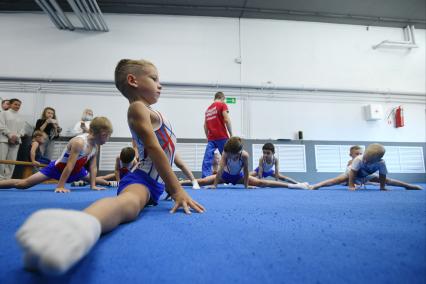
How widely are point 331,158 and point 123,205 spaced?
5.94 metres

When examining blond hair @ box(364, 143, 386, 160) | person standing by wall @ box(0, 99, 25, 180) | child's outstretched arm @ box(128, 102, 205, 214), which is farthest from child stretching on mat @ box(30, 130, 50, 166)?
blond hair @ box(364, 143, 386, 160)

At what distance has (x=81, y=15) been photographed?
18.0 feet

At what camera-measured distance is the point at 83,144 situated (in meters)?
2.65

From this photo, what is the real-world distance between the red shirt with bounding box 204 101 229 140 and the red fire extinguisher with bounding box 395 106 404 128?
5041mm

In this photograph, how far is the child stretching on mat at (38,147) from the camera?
191 inches

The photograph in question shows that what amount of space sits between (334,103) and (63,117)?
21.5 feet

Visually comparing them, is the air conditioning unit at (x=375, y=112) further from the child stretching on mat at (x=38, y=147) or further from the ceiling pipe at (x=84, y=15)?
the child stretching on mat at (x=38, y=147)

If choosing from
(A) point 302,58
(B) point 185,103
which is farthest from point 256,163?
(A) point 302,58

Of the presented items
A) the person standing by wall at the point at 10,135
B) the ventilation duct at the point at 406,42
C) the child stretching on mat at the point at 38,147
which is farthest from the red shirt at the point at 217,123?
the ventilation duct at the point at 406,42

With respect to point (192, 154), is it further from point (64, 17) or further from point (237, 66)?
point (64, 17)

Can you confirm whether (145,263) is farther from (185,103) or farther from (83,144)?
(185,103)

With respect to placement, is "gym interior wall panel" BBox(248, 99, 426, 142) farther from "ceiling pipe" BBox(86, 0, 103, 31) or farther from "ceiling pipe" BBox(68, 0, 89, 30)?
"ceiling pipe" BBox(68, 0, 89, 30)

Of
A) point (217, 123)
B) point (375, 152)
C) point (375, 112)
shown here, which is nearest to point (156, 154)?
point (217, 123)

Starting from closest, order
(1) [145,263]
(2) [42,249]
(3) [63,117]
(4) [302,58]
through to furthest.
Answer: (2) [42,249] → (1) [145,263] → (3) [63,117] → (4) [302,58]
